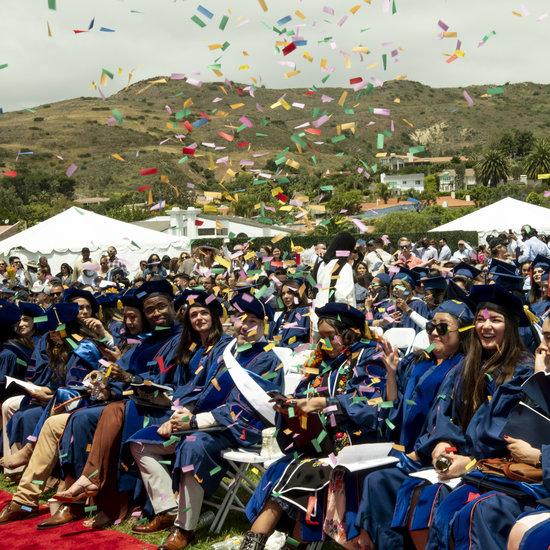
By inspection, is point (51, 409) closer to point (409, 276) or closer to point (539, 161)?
point (409, 276)

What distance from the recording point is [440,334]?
213 inches

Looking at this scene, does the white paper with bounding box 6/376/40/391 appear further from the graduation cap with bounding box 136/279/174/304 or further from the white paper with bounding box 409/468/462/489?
the white paper with bounding box 409/468/462/489

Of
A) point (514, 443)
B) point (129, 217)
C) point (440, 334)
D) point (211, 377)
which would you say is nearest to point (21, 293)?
point (211, 377)

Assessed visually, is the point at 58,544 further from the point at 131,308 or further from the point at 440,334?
the point at 440,334

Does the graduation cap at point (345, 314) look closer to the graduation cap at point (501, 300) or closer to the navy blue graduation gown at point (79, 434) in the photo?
the graduation cap at point (501, 300)

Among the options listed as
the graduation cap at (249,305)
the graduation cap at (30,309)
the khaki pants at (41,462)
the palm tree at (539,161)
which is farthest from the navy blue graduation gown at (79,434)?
the palm tree at (539,161)

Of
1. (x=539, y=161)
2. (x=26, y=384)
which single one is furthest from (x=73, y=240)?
(x=539, y=161)

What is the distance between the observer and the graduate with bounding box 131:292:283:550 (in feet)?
19.7

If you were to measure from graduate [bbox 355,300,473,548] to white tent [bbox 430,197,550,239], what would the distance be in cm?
1737

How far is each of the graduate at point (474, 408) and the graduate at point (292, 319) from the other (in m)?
4.42

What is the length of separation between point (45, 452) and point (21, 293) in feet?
21.3

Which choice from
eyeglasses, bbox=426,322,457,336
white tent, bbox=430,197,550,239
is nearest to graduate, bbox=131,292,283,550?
eyeglasses, bbox=426,322,457,336

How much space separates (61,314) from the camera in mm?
7938

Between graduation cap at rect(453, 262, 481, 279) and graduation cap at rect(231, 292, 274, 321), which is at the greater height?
graduation cap at rect(231, 292, 274, 321)
